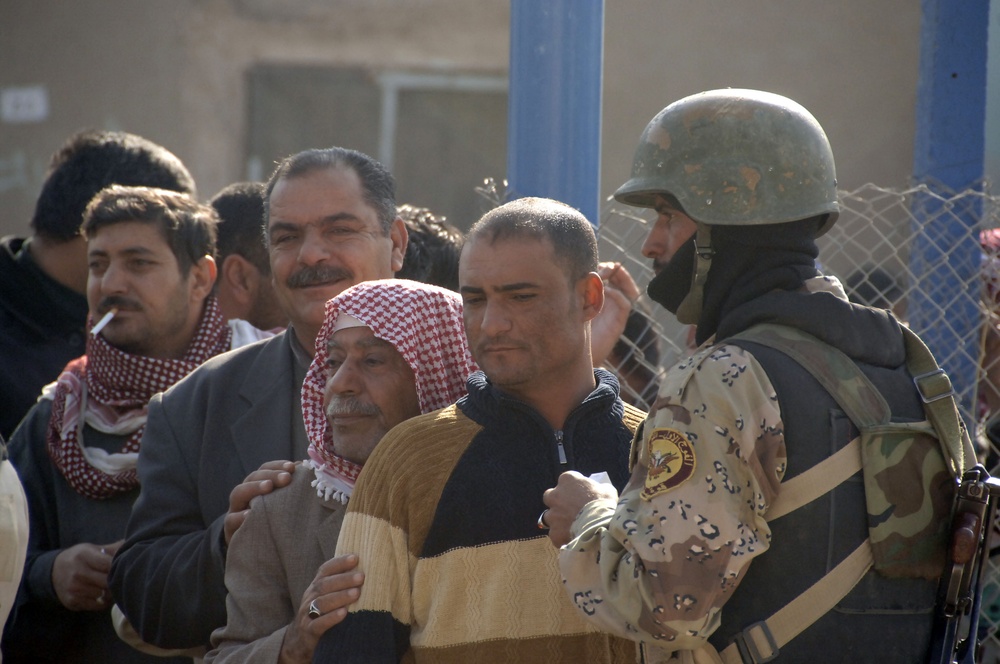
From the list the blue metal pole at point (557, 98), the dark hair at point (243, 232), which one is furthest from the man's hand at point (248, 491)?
the dark hair at point (243, 232)

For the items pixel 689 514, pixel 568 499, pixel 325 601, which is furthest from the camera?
pixel 325 601

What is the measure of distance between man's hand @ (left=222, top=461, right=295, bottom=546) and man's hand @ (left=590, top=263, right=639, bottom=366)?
1188 millimetres

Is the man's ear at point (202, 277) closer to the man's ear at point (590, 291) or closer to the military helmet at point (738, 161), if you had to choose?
the man's ear at point (590, 291)

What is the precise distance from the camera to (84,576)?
3.08 m

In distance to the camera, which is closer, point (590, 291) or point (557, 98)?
point (590, 291)

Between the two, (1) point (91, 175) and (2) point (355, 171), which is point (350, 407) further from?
(1) point (91, 175)

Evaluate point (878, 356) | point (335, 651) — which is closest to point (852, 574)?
point (878, 356)

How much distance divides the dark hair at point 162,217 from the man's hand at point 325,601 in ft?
5.26

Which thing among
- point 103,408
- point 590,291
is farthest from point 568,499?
point 103,408

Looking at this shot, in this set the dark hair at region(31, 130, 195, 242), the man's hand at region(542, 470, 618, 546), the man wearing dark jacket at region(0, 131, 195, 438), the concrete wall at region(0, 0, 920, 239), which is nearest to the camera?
the man's hand at region(542, 470, 618, 546)

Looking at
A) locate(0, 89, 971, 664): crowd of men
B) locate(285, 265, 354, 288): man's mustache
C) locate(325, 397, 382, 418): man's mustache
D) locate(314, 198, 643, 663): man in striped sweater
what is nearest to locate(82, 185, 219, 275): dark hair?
locate(0, 89, 971, 664): crowd of men

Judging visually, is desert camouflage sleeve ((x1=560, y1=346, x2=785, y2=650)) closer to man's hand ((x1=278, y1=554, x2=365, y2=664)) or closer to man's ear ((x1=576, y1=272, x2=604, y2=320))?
man's hand ((x1=278, y1=554, x2=365, y2=664))

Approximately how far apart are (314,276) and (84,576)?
1.04 metres

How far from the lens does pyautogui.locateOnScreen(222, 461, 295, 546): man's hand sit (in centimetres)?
254
